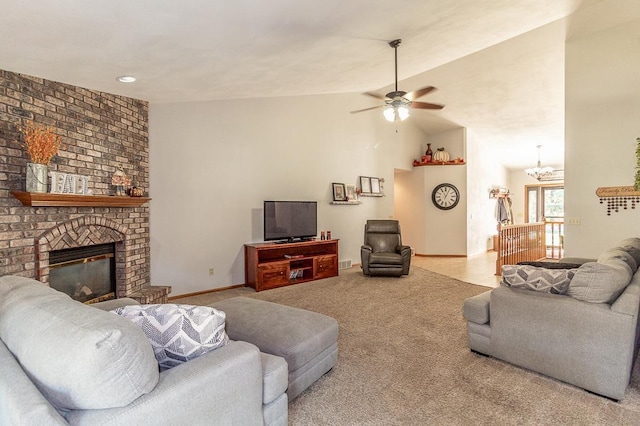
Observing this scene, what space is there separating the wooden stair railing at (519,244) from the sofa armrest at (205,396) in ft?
18.3

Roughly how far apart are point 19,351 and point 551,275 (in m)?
2.99

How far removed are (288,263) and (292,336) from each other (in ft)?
10.6

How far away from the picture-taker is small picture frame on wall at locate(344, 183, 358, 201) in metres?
7.01

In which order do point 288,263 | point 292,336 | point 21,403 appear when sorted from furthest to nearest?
point 288,263 < point 292,336 < point 21,403

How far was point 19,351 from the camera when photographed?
46.3 inches

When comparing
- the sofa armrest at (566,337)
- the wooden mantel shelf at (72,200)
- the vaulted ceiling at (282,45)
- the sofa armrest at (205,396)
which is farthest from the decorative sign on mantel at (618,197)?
the wooden mantel shelf at (72,200)

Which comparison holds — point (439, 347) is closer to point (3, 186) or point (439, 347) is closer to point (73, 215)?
point (73, 215)

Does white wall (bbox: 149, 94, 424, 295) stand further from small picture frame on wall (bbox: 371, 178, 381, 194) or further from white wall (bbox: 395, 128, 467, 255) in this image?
white wall (bbox: 395, 128, 467, 255)

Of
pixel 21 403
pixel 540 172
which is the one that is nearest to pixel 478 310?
pixel 21 403

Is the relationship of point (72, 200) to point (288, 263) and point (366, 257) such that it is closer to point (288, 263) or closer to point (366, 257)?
point (288, 263)

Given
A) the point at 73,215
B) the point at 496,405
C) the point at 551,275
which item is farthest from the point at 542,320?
the point at 73,215

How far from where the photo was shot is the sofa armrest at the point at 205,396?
3.54 feet

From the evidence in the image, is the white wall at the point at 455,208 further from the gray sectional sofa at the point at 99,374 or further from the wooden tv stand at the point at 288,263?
the gray sectional sofa at the point at 99,374

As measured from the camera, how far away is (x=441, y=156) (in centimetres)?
852
